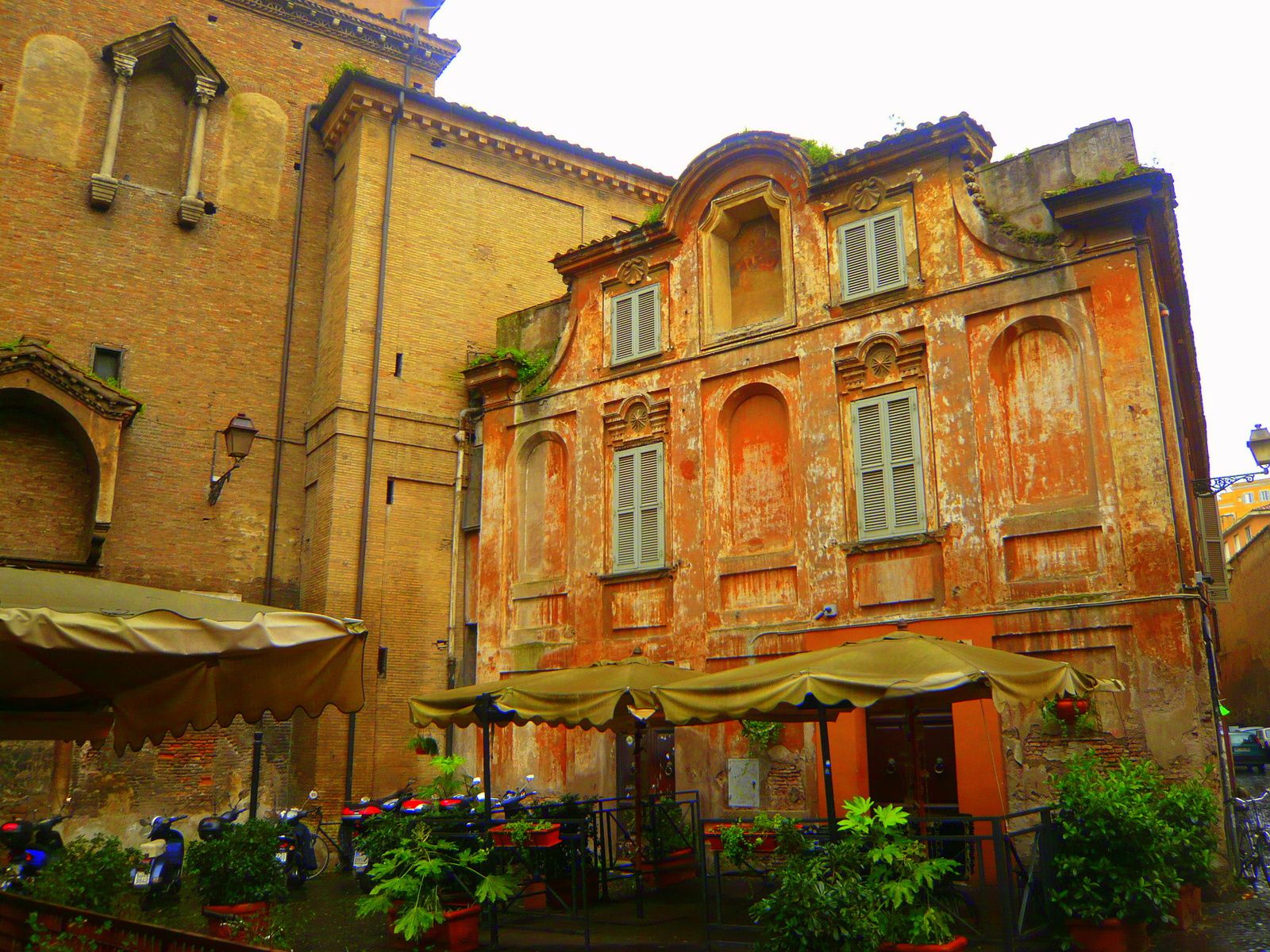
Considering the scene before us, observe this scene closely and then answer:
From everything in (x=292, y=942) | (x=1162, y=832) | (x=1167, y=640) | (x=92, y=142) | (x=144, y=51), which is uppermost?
(x=144, y=51)

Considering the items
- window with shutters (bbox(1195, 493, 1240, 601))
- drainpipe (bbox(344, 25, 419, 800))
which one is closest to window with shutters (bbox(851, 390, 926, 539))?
window with shutters (bbox(1195, 493, 1240, 601))

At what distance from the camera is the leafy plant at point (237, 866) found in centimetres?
948

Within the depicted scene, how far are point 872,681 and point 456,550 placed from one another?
38.1 ft

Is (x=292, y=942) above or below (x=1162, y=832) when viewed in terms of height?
below

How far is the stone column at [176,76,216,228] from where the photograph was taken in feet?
63.2

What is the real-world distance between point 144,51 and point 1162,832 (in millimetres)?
19573

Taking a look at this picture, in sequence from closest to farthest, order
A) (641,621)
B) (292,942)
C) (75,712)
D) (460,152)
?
(75,712) < (292,942) < (641,621) < (460,152)

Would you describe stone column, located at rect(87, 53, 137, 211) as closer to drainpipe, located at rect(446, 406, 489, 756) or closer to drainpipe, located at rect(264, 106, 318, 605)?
drainpipe, located at rect(264, 106, 318, 605)

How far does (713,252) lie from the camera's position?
16.5 meters

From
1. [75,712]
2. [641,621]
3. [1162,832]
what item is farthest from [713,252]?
[75,712]

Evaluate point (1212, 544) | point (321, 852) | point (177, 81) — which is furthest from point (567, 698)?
point (177, 81)

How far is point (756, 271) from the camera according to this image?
53.8 feet

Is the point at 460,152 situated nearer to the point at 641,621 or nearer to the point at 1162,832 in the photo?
the point at 641,621

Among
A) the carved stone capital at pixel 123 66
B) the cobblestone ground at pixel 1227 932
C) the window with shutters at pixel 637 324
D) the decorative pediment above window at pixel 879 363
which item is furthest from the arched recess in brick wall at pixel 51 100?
the cobblestone ground at pixel 1227 932
